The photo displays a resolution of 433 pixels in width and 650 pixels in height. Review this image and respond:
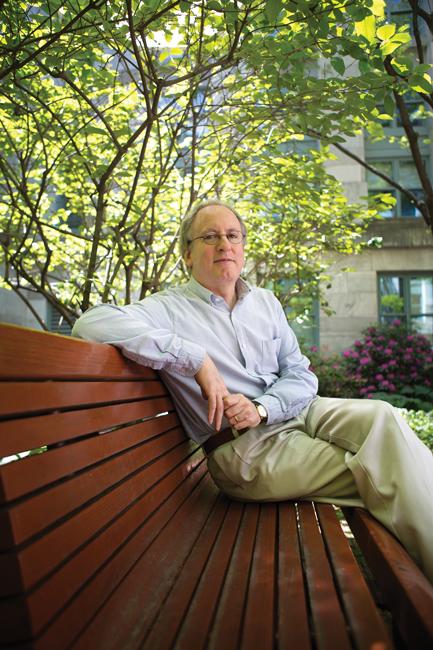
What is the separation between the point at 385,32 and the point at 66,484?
110 inches

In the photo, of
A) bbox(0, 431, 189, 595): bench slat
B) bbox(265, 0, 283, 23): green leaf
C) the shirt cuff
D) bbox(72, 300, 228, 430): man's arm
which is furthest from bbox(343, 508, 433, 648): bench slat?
bbox(265, 0, 283, 23): green leaf

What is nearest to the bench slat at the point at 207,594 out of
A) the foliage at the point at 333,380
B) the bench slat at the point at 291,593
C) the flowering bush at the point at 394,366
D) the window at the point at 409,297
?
the bench slat at the point at 291,593

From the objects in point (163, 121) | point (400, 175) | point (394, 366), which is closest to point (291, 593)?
point (163, 121)

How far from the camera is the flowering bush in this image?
463 inches

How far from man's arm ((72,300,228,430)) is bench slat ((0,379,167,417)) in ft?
0.47

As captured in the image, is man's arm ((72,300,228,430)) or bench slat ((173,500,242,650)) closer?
bench slat ((173,500,242,650))

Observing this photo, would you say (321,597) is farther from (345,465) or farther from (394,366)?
(394,366)

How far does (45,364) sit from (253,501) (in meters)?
1.69

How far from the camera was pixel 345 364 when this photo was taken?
12.9 m

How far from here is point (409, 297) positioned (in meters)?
14.7

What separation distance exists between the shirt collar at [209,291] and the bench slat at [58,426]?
40.7 inches

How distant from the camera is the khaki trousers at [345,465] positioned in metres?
2.12

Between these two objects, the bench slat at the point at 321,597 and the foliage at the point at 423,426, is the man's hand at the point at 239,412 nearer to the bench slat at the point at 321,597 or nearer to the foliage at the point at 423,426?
the bench slat at the point at 321,597

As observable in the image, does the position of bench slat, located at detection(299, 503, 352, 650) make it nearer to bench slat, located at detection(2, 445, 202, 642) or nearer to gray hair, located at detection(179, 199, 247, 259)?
bench slat, located at detection(2, 445, 202, 642)
